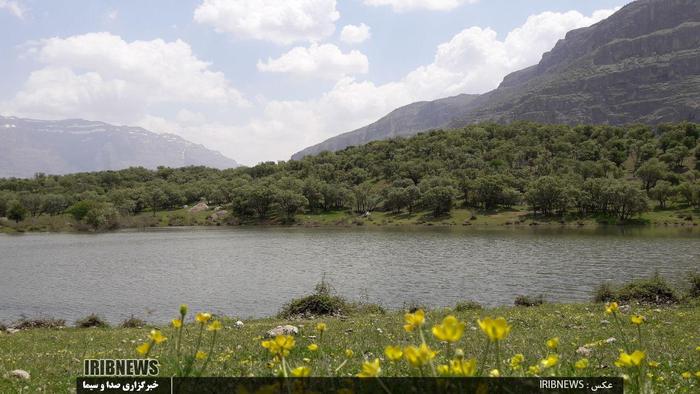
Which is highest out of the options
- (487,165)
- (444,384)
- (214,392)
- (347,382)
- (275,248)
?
A: (487,165)

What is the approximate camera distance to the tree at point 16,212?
164075 mm

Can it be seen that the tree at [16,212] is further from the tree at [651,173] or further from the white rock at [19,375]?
the tree at [651,173]

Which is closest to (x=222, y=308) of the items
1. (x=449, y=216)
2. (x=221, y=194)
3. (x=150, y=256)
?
(x=150, y=256)

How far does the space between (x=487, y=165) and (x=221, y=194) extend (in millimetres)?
114044

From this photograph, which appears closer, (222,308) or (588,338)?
(588,338)

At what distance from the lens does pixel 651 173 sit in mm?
148625

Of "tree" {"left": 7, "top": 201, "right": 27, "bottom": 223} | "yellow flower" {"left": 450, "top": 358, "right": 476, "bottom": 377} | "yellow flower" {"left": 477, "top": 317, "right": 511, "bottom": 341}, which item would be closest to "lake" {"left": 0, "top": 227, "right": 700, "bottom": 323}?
"yellow flower" {"left": 450, "top": 358, "right": 476, "bottom": 377}

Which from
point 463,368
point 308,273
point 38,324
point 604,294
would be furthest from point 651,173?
point 463,368

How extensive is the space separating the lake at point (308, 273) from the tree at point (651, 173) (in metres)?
76.8

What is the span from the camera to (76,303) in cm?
3816

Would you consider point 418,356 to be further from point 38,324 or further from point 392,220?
point 392,220

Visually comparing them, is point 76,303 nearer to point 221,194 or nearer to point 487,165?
point 221,194

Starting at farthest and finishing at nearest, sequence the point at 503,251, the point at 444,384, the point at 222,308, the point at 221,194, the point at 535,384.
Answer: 1. the point at 221,194
2. the point at 503,251
3. the point at 222,308
4. the point at 535,384
5. the point at 444,384

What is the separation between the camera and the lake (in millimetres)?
36969
